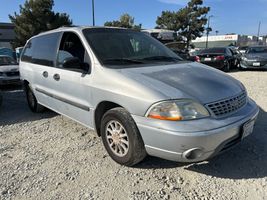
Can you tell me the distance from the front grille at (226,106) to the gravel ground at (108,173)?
77 centimetres

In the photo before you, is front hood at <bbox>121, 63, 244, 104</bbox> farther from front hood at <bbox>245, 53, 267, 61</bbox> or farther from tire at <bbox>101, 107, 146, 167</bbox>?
front hood at <bbox>245, 53, 267, 61</bbox>

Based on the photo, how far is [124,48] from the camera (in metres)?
4.04

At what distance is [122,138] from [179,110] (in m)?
0.87

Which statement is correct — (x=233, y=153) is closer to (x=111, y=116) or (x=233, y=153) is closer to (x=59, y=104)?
(x=111, y=116)

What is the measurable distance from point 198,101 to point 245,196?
1.09 metres

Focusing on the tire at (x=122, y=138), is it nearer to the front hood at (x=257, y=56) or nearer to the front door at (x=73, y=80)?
the front door at (x=73, y=80)

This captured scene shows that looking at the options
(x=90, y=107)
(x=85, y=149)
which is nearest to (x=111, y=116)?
(x=90, y=107)

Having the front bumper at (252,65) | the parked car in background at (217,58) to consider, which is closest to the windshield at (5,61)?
the parked car in background at (217,58)

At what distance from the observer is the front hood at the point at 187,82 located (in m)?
2.97

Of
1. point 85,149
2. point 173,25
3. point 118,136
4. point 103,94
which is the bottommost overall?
point 85,149

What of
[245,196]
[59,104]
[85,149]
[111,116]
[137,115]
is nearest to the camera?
[245,196]

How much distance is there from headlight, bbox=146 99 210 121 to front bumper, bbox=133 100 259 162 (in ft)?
0.19

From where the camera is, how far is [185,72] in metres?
3.53

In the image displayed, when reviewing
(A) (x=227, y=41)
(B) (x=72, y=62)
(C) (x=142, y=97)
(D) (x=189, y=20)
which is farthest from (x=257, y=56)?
(A) (x=227, y=41)
